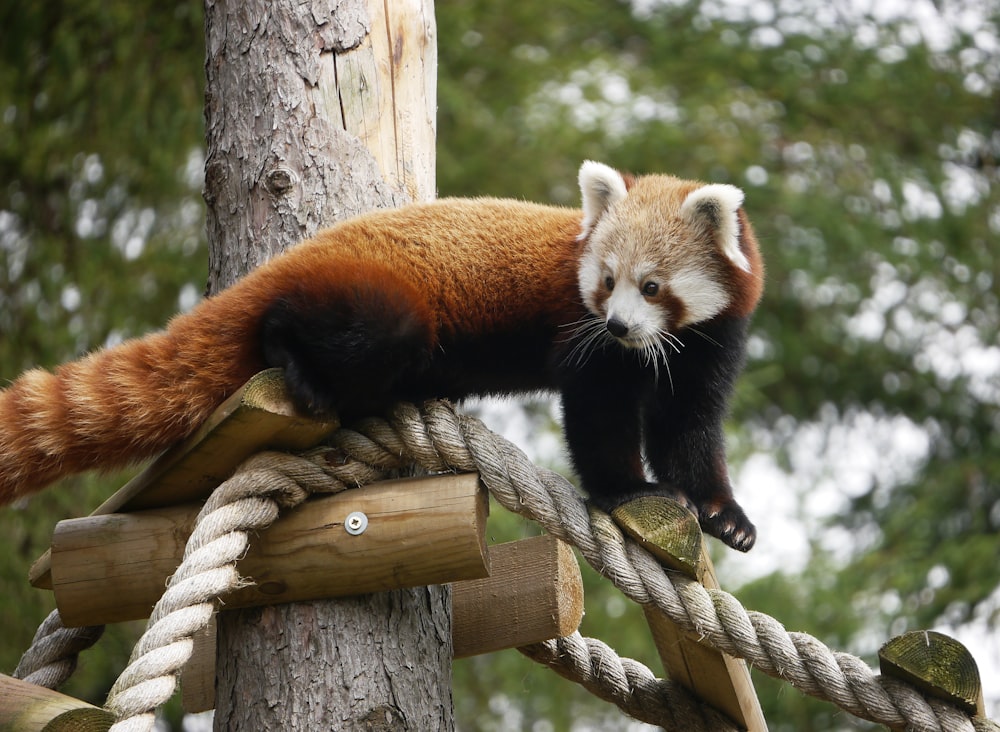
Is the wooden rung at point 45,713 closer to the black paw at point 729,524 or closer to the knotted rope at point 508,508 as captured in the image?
the knotted rope at point 508,508

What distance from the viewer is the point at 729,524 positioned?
8.05 ft

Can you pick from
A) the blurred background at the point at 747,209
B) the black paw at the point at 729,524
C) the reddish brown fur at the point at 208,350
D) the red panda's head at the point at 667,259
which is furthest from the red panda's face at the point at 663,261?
the blurred background at the point at 747,209

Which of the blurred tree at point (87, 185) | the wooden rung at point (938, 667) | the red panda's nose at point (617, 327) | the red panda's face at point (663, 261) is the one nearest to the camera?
the wooden rung at point (938, 667)

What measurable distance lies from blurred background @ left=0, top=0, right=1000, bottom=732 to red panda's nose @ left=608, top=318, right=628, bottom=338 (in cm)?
291

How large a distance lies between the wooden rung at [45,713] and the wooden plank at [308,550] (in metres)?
0.33

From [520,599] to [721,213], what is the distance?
106 cm

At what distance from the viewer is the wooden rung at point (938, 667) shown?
183 cm

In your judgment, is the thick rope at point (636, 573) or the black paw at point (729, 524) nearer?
the thick rope at point (636, 573)

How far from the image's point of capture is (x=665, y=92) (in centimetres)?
745

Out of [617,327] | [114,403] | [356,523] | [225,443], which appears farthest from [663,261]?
[114,403]

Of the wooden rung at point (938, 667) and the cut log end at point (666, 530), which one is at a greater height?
the cut log end at point (666, 530)

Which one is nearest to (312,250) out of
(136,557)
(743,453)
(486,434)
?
(486,434)

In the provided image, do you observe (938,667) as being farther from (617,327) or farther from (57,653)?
(57,653)

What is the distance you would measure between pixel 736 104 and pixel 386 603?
19.7 feet
